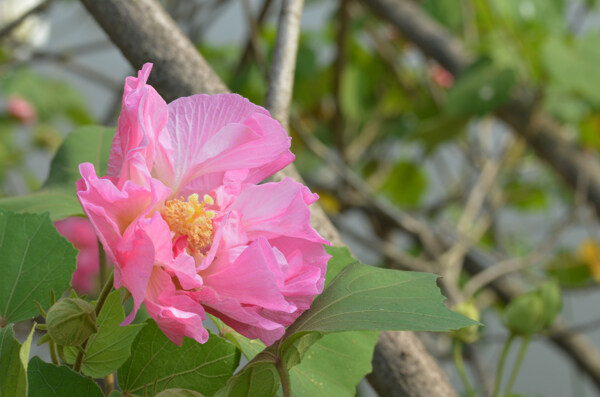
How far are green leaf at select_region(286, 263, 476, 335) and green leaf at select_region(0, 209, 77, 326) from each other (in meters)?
0.07

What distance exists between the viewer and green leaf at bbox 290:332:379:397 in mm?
214

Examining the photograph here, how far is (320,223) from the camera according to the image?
278 mm

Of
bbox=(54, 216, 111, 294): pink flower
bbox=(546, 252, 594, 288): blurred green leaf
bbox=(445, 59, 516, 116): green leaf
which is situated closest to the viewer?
bbox=(445, 59, 516, 116): green leaf

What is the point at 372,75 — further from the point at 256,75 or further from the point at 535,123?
the point at 535,123

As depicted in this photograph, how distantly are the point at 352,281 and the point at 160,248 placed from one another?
5 centimetres

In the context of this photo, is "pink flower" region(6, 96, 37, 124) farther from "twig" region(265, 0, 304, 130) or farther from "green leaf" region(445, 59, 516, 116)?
"twig" region(265, 0, 304, 130)

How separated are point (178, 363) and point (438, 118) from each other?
0.73 meters

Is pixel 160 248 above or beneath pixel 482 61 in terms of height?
above

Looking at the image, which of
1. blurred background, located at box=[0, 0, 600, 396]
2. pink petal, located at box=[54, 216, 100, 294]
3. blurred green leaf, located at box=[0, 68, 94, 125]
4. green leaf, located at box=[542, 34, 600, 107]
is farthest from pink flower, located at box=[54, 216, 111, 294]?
green leaf, located at box=[542, 34, 600, 107]

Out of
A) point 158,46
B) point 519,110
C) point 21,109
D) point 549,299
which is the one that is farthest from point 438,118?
point 21,109

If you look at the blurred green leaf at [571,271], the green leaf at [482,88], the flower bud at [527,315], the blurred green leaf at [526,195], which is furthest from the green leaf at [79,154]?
the blurred green leaf at [526,195]

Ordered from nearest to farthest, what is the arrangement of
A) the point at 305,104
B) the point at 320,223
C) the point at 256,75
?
1. the point at 320,223
2. the point at 256,75
3. the point at 305,104

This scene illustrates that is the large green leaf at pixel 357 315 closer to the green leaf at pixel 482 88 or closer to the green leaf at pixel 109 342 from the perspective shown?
the green leaf at pixel 109 342

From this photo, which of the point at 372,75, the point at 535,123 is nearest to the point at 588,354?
the point at 535,123
